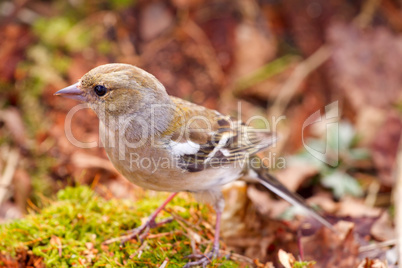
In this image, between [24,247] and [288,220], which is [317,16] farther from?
[24,247]

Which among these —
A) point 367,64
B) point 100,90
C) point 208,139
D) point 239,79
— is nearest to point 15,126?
point 100,90

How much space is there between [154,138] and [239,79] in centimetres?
340

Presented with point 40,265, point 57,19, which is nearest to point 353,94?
point 57,19

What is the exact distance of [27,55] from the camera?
577cm

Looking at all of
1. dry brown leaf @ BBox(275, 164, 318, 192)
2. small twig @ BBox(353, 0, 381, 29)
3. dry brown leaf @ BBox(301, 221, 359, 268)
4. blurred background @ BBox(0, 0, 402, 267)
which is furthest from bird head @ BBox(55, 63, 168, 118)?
small twig @ BBox(353, 0, 381, 29)

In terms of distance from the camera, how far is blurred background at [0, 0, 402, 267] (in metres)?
4.98

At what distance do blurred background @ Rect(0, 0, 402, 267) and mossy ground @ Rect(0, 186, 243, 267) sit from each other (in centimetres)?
62

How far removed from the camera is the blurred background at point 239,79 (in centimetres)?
498

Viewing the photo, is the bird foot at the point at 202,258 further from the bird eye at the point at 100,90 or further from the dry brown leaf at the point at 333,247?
the bird eye at the point at 100,90


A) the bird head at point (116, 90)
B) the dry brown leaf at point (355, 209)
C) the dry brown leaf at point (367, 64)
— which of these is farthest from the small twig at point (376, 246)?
the dry brown leaf at point (367, 64)

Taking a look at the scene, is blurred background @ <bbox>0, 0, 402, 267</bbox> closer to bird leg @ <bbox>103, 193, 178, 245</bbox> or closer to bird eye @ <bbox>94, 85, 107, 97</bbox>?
bird leg @ <bbox>103, 193, 178, 245</bbox>

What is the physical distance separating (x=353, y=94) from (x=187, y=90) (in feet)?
7.58

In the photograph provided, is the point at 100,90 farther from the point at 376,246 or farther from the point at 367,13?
the point at 367,13

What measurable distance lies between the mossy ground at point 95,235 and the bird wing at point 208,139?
1.73ft
